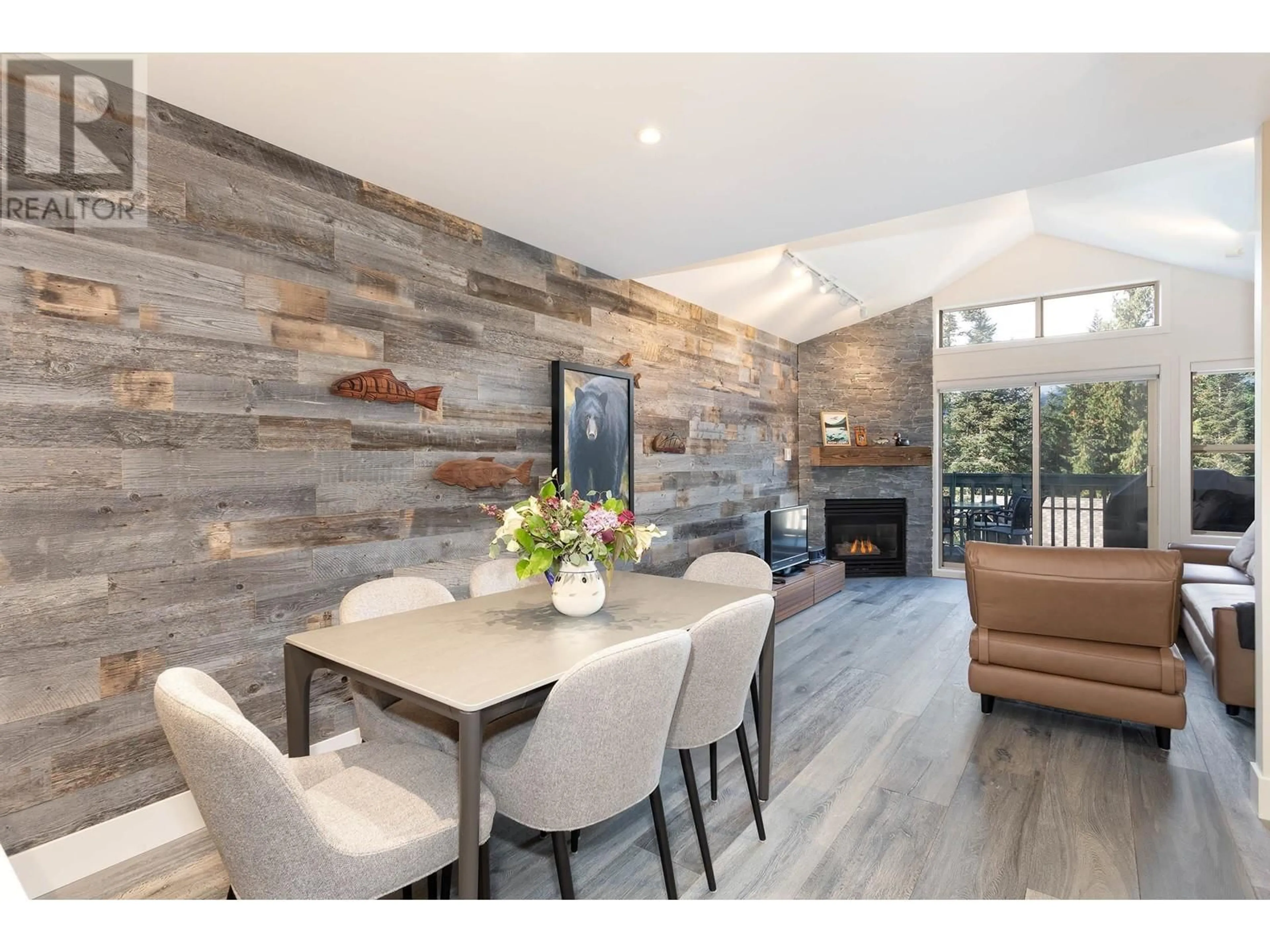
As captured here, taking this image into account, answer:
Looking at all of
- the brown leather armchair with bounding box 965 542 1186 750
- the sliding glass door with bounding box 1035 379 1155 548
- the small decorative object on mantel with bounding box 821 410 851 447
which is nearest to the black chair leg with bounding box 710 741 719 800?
the brown leather armchair with bounding box 965 542 1186 750

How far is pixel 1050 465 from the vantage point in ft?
19.9

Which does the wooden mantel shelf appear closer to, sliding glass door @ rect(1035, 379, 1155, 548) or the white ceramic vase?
sliding glass door @ rect(1035, 379, 1155, 548)

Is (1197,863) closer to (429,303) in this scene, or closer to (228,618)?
(228,618)

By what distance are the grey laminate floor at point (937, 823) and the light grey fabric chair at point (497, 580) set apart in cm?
90

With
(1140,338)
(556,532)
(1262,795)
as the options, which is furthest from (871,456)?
(556,532)

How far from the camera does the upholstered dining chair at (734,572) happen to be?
8.59 feet

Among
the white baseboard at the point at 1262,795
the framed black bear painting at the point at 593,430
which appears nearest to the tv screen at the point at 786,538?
the framed black bear painting at the point at 593,430

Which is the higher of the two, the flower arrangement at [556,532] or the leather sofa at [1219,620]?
the flower arrangement at [556,532]

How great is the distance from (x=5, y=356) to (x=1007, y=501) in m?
7.37

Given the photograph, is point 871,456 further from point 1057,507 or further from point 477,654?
point 477,654

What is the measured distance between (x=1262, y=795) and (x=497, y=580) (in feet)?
9.75

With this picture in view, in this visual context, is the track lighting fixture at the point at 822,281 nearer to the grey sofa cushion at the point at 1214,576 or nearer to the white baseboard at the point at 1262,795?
the grey sofa cushion at the point at 1214,576

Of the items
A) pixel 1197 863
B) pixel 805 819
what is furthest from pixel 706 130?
pixel 1197 863

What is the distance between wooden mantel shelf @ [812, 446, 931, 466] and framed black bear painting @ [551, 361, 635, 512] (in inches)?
123
